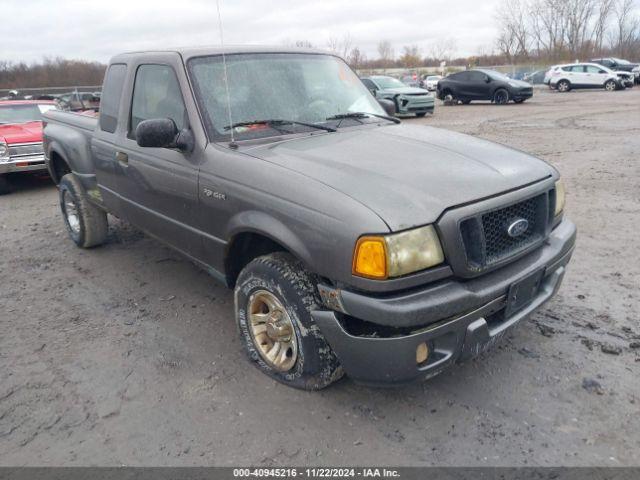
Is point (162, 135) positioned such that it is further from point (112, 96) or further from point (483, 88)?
point (483, 88)

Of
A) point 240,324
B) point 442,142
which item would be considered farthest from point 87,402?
point 442,142

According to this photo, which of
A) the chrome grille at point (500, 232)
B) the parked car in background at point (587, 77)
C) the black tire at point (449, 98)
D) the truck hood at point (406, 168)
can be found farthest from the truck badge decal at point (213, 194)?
the parked car in background at point (587, 77)

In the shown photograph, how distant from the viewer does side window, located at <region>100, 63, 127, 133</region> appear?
13.7 ft

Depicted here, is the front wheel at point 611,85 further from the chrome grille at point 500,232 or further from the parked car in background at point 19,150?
the chrome grille at point 500,232

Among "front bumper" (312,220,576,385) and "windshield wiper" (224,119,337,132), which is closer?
Result: "front bumper" (312,220,576,385)

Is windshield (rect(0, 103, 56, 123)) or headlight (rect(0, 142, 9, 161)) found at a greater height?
windshield (rect(0, 103, 56, 123))

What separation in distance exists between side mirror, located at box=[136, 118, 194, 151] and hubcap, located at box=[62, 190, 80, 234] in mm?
2828

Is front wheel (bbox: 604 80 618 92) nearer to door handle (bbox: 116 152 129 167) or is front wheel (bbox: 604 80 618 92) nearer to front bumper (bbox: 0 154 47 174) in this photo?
front bumper (bbox: 0 154 47 174)

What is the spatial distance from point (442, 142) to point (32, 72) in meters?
39.9

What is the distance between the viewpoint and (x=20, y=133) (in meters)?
8.66

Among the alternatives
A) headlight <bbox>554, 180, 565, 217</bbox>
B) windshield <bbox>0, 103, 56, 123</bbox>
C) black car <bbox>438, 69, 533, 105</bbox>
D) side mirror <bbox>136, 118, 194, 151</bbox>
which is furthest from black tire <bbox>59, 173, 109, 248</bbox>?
black car <bbox>438, 69, 533, 105</bbox>

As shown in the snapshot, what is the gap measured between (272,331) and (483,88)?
21.8m

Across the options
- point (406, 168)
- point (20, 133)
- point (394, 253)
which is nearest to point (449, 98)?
point (20, 133)

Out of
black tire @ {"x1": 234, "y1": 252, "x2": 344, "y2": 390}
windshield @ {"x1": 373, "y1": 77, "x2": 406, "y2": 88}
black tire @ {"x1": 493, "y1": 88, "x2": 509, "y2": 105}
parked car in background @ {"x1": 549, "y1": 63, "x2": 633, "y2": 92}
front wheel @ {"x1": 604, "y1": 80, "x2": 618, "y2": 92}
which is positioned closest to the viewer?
black tire @ {"x1": 234, "y1": 252, "x2": 344, "y2": 390}
